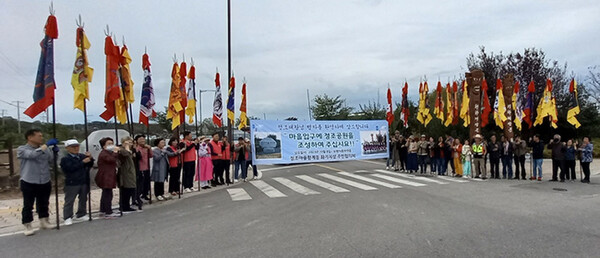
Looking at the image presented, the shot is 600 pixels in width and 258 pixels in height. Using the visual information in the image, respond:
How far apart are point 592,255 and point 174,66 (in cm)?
1109

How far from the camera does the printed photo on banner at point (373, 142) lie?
18.0m

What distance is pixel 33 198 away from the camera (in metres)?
7.07

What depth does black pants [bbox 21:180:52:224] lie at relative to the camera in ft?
22.5

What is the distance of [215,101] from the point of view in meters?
14.5

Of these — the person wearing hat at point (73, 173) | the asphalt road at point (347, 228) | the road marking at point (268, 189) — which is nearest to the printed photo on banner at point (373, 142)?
the road marking at point (268, 189)

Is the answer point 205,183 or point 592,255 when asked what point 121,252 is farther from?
point 205,183

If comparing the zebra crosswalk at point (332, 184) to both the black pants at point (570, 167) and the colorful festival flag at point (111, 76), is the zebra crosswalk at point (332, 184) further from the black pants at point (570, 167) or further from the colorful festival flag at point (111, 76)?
the colorful festival flag at point (111, 76)

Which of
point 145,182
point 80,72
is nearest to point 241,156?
point 145,182

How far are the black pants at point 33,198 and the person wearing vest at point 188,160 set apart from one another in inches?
181

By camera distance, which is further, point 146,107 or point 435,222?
point 146,107

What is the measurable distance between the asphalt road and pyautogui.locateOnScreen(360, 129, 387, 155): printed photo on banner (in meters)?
7.57

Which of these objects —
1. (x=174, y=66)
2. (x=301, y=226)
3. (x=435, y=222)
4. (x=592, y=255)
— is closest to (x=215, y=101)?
(x=174, y=66)

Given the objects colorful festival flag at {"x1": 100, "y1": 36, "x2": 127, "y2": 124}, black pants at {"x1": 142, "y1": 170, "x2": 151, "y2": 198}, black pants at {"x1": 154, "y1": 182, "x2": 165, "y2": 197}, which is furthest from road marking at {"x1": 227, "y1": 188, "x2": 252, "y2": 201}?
colorful festival flag at {"x1": 100, "y1": 36, "x2": 127, "y2": 124}

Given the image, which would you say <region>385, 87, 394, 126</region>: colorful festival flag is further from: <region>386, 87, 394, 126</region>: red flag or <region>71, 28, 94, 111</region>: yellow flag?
<region>71, 28, 94, 111</region>: yellow flag
